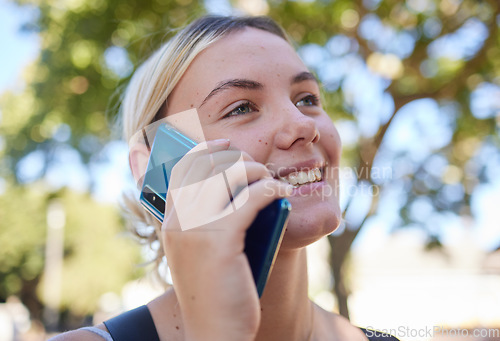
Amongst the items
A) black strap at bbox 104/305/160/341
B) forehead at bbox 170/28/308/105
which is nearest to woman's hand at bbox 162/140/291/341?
black strap at bbox 104/305/160/341

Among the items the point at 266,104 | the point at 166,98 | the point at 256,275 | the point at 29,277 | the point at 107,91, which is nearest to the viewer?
the point at 256,275

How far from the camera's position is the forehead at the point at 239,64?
168cm

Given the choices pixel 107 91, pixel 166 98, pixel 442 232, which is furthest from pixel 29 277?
pixel 166 98

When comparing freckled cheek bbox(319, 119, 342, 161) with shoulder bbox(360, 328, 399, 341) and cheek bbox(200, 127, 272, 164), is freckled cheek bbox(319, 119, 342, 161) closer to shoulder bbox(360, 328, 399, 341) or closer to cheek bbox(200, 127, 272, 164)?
cheek bbox(200, 127, 272, 164)

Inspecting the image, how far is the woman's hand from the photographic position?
1.03m

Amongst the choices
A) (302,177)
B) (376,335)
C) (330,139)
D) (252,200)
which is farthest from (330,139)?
(376,335)

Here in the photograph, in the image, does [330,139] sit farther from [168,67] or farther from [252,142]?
[168,67]

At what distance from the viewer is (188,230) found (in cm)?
107

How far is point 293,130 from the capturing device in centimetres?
158

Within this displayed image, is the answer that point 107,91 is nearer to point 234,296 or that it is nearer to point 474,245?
point 234,296

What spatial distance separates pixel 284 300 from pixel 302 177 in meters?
0.54

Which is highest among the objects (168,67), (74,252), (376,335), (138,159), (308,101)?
(168,67)

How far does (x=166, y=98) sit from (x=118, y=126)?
139cm

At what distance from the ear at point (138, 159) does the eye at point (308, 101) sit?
2.38 feet
